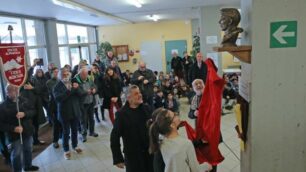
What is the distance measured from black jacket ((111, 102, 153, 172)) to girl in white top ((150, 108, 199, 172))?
1.11ft

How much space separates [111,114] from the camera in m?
5.84

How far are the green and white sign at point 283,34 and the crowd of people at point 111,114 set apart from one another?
0.93 meters

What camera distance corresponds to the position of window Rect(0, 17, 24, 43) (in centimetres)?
564

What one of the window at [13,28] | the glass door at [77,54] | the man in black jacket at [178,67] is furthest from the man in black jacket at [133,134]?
the glass door at [77,54]

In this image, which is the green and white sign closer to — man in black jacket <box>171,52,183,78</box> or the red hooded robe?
the red hooded robe

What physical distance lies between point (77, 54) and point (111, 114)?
474 centimetres

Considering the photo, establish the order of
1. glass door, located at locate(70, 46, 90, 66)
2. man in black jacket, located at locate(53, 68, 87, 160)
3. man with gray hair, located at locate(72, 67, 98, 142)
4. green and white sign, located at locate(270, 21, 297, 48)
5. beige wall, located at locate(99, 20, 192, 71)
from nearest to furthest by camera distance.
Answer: green and white sign, located at locate(270, 21, 297, 48), man in black jacket, located at locate(53, 68, 87, 160), man with gray hair, located at locate(72, 67, 98, 142), glass door, located at locate(70, 46, 90, 66), beige wall, located at locate(99, 20, 192, 71)

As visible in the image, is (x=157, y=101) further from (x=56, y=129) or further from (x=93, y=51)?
(x=93, y=51)

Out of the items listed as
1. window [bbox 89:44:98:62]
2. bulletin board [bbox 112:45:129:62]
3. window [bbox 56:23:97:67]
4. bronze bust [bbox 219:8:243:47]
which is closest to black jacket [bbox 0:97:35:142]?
bronze bust [bbox 219:8:243:47]

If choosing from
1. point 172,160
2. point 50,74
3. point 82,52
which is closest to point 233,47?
point 172,160

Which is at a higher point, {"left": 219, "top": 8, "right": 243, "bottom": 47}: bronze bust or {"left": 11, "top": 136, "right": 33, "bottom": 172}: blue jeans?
{"left": 219, "top": 8, "right": 243, "bottom": 47}: bronze bust

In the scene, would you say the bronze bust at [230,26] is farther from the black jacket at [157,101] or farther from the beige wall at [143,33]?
the beige wall at [143,33]

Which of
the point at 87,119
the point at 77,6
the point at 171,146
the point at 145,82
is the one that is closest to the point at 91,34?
the point at 77,6

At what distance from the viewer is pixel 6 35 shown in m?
5.71
